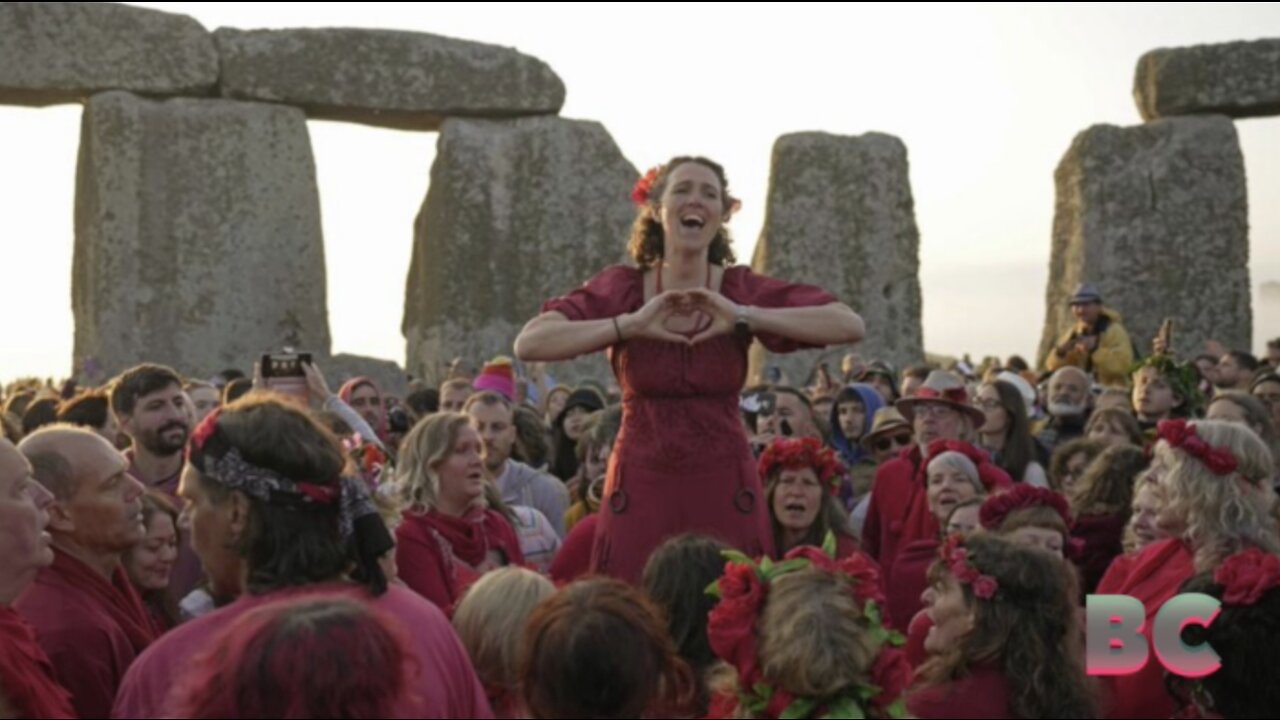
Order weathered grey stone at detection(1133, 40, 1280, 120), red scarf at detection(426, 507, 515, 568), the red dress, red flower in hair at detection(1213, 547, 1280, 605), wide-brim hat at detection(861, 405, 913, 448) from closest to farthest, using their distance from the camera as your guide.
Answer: red flower in hair at detection(1213, 547, 1280, 605) → the red dress → red scarf at detection(426, 507, 515, 568) → wide-brim hat at detection(861, 405, 913, 448) → weathered grey stone at detection(1133, 40, 1280, 120)

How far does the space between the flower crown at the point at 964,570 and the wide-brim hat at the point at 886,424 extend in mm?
3995

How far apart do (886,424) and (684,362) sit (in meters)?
3.56

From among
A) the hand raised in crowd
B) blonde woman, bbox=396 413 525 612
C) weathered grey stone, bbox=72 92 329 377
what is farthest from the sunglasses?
weathered grey stone, bbox=72 92 329 377

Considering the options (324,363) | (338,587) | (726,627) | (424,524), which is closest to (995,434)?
(424,524)

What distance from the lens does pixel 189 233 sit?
1889 cm

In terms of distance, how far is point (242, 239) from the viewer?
1906 cm

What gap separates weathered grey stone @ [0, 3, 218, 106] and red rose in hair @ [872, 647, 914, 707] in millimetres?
15150

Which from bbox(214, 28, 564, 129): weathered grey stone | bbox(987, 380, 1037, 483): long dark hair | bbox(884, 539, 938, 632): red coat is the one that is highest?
bbox(214, 28, 564, 129): weathered grey stone

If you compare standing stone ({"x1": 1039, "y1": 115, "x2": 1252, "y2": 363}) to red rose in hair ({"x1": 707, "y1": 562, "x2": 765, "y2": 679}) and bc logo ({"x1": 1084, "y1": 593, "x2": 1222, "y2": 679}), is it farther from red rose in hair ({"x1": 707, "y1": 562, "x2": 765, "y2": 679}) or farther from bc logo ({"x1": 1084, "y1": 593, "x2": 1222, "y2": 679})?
red rose in hair ({"x1": 707, "y1": 562, "x2": 765, "y2": 679})

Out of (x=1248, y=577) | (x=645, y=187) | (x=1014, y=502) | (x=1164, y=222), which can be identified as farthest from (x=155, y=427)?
(x=1164, y=222)

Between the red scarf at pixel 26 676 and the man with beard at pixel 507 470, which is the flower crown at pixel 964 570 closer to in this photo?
the red scarf at pixel 26 676

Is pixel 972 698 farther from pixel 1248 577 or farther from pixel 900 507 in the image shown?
pixel 900 507

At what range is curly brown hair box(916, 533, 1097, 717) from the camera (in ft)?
15.9

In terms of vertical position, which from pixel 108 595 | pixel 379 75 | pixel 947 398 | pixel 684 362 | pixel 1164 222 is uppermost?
pixel 379 75
